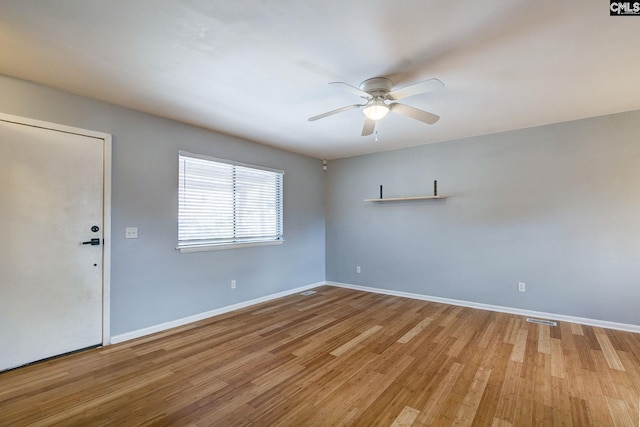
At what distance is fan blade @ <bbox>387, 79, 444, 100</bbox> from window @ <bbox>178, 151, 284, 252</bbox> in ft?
8.82

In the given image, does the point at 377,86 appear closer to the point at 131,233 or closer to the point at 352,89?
the point at 352,89

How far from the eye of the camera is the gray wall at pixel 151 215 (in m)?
2.90

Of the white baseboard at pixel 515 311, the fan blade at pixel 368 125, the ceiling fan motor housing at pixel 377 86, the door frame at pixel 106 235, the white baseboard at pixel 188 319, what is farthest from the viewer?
the white baseboard at pixel 515 311

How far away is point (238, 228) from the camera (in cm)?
443

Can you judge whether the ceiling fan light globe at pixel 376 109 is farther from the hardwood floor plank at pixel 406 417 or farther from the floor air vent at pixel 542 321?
the floor air vent at pixel 542 321

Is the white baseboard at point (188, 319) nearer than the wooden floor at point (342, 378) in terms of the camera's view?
No

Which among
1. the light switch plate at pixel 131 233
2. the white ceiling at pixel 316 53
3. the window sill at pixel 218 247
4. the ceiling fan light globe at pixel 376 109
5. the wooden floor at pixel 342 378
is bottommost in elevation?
the wooden floor at pixel 342 378

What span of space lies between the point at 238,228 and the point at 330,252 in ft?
7.25

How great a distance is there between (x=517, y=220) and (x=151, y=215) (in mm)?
4845

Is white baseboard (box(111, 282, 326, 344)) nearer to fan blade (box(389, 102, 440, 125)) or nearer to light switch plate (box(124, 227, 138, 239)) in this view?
light switch plate (box(124, 227, 138, 239))

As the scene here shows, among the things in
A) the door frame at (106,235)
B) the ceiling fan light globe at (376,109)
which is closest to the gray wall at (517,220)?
the ceiling fan light globe at (376,109)

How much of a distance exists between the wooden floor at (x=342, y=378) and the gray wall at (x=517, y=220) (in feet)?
2.00

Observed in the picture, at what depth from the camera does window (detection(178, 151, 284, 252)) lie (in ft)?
12.5

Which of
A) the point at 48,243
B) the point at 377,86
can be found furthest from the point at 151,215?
the point at 377,86
